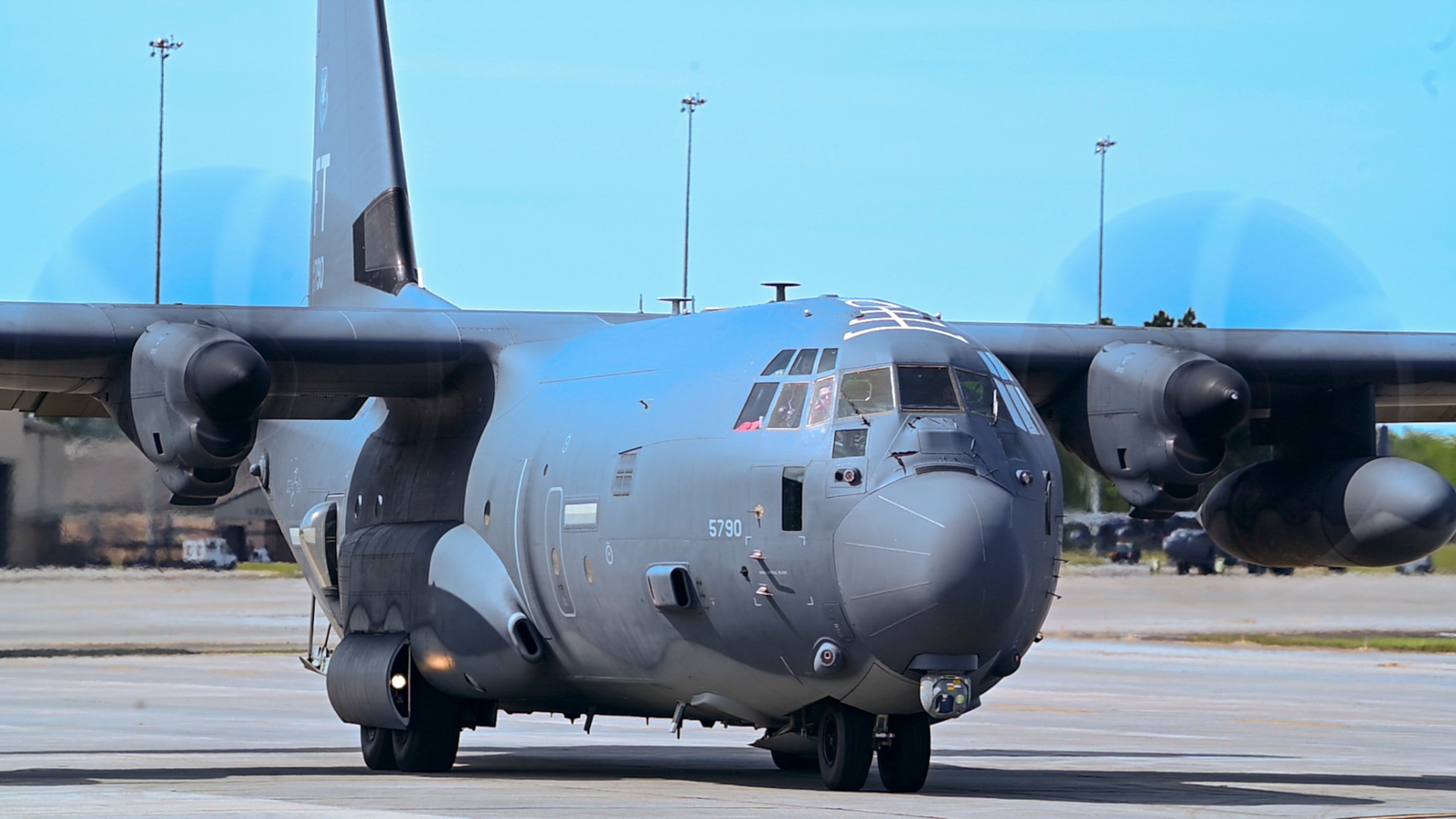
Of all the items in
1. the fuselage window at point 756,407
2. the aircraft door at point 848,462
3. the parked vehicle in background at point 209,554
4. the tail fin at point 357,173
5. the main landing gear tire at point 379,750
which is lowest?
the parked vehicle in background at point 209,554

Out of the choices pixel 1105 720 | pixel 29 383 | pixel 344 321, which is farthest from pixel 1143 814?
pixel 1105 720

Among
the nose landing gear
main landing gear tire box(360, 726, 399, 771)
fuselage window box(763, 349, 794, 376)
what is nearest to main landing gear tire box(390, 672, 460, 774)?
main landing gear tire box(360, 726, 399, 771)

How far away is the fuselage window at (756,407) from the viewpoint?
12.9 meters

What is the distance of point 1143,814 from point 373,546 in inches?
304

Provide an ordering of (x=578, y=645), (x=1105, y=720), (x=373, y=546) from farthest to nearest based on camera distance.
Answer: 1. (x=1105, y=720)
2. (x=373, y=546)
3. (x=578, y=645)

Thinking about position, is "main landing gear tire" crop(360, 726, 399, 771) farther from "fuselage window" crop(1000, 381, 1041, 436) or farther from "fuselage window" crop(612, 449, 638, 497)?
"fuselage window" crop(1000, 381, 1041, 436)

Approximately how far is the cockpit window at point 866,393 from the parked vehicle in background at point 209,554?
2436 cm

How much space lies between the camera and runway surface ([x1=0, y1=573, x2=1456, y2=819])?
12.8 meters

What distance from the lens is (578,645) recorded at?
14.4m

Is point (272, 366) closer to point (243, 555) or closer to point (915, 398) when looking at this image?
point (915, 398)

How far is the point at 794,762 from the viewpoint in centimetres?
1625

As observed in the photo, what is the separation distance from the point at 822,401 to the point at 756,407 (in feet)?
1.80

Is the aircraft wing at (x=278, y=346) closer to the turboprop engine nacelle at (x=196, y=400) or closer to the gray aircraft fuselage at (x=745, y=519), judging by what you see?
the turboprop engine nacelle at (x=196, y=400)

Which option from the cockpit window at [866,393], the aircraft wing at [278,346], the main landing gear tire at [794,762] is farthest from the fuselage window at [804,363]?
the main landing gear tire at [794,762]
